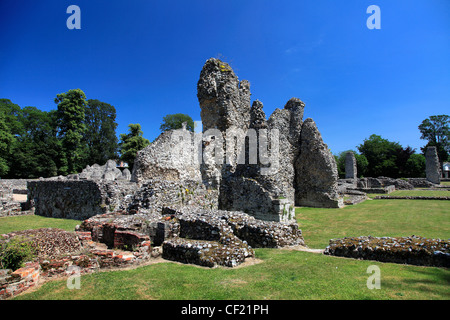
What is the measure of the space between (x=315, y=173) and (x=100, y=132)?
47.1 m

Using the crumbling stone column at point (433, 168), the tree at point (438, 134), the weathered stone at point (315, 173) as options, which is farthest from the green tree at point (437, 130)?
the weathered stone at point (315, 173)

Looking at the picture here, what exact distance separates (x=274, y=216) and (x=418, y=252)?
245 inches

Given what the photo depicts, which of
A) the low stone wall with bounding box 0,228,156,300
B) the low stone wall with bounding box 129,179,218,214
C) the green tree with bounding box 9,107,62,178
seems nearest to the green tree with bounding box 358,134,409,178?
the low stone wall with bounding box 129,179,218,214

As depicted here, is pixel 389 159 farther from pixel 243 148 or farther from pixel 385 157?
pixel 243 148

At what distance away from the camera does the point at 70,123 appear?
39.2 meters

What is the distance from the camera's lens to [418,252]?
5.61 m

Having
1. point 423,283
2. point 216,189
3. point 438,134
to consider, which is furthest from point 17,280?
point 438,134

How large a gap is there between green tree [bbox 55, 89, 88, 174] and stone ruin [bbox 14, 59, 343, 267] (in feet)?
88.1

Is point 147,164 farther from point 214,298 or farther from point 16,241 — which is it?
point 214,298

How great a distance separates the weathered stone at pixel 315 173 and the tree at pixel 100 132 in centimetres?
4208

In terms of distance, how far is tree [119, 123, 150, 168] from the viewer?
142 ft

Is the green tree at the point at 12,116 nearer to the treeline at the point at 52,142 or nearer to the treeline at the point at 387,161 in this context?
the treeline at the point at 52,142

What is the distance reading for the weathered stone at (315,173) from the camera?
20.0m
